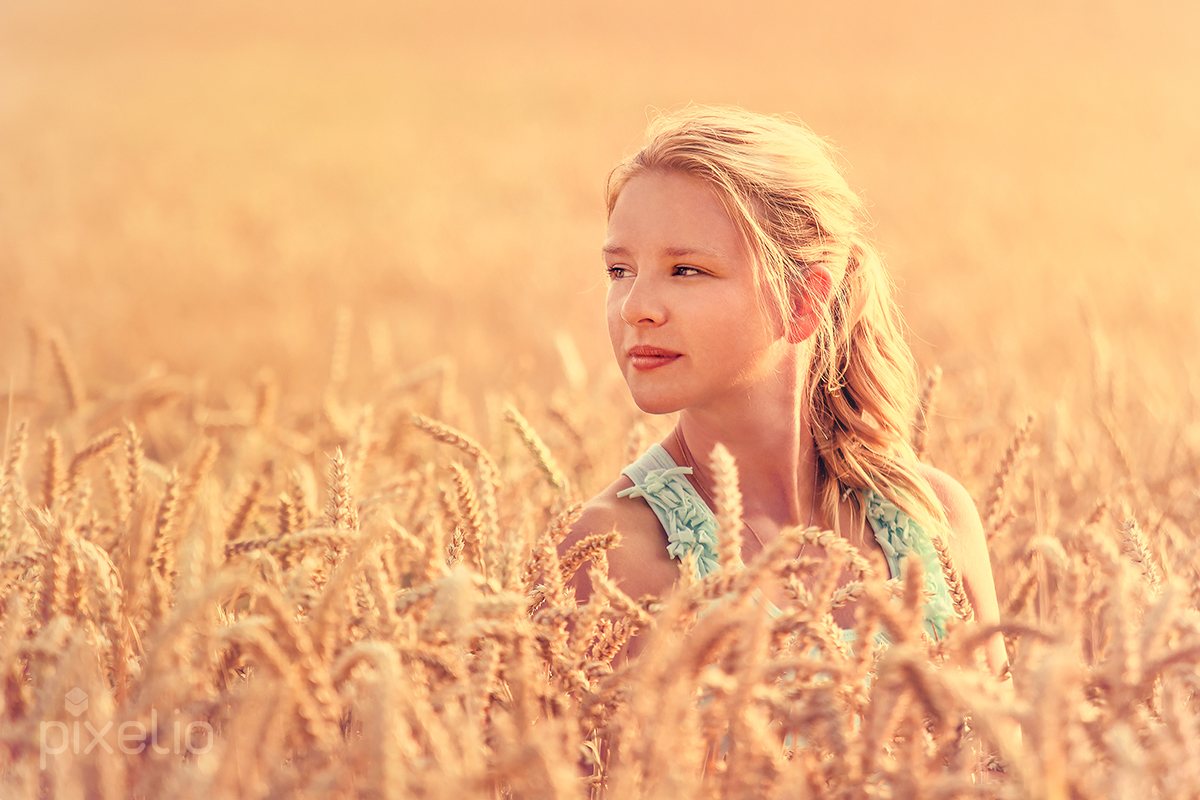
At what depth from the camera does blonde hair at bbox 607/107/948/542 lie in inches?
60.6

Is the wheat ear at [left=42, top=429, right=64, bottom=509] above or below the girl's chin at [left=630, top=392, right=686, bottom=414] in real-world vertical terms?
below

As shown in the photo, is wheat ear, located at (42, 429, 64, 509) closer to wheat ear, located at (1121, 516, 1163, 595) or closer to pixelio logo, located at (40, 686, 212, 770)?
pixelio logo, located at (40, 686, 212, 770)

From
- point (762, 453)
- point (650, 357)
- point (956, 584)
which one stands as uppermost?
point (650, 357)

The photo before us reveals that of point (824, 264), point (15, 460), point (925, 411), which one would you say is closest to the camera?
point (15, 460)

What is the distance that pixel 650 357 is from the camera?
1.49m

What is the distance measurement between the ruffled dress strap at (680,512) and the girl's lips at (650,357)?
0.20 meters

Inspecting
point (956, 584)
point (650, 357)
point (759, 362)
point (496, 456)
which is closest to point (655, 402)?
point (650, 357)

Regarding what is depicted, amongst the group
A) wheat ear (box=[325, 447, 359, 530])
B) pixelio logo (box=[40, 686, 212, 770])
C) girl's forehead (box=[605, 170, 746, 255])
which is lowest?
pixelio logo (box=[40, 686, 212, 770])

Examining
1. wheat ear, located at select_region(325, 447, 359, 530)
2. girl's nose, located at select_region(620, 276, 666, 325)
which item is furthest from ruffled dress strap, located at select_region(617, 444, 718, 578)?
wheat ear, located at select_region(325, 447, 359, 530)

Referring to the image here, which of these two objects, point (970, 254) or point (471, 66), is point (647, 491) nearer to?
point (970, 254)

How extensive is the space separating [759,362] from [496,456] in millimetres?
1062

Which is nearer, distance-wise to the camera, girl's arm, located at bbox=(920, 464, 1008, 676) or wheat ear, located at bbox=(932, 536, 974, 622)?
wheat ear, located at bbox=(932, 536, 974, 622)

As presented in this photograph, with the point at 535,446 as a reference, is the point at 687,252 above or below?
above

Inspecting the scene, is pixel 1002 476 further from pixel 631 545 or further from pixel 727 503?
pixel 727 503
